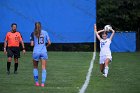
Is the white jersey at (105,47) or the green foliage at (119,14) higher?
the green foliage at (119,14)

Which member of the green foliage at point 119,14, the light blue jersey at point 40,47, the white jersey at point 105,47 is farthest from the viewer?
the green foliage at point 119,14

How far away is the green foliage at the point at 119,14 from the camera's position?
148 feet

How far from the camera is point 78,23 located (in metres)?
36.6

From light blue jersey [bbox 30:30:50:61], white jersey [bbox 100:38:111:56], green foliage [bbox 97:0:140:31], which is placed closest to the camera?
light blue jersey [bbox 30:30:50:61]

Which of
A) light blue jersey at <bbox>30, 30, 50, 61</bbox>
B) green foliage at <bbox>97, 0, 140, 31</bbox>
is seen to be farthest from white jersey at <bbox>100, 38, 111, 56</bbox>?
green foliage at <bbox>97, 0, 140, 31</bbox>

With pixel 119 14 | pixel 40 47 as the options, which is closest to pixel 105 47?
pixel 40 47

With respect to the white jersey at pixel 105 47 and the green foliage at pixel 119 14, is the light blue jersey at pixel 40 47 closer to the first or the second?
the white jersey at pixel 105 47

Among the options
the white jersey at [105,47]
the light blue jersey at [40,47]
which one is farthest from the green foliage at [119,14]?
the light blue jersey at [40,47]

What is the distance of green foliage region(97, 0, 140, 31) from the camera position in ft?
148

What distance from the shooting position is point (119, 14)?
151ft

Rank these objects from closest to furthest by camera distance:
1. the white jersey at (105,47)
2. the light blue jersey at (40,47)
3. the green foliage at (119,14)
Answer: the light blue jersey at (40,47) < the white jersey at (105,47) < the green foliage at (119,14)

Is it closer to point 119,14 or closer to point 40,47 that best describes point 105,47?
point 40,47

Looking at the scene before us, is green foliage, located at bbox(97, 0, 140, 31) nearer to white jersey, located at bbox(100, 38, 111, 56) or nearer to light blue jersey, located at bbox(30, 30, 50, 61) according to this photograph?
white jersey, located at bbox(100, 38, 111, 56)

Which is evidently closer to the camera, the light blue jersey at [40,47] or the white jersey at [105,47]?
the light blue jersey at [40,47]
